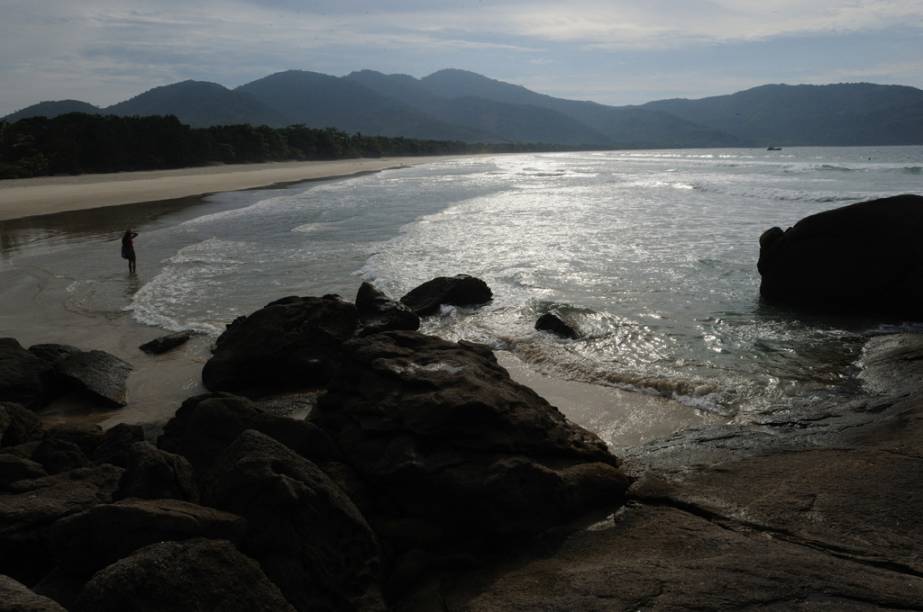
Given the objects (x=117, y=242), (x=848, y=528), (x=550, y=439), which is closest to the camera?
(x=848, y=528)

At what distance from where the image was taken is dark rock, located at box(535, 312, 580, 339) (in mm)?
9844

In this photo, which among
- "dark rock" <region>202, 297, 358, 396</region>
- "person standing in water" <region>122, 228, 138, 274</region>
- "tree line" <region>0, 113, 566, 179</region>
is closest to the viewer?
"dark rock" <region>202, 297, 358, 396</region>

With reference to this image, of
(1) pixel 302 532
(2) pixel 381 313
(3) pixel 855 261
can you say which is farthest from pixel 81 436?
(3) pixel 855 261

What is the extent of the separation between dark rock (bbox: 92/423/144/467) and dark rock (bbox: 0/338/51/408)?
90.7 inches

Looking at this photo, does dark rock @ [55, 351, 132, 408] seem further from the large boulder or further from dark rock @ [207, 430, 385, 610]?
the large boulder

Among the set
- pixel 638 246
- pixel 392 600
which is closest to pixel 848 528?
pixel 392 600

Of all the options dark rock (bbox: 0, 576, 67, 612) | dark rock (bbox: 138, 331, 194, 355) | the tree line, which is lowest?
dark rock (bbox: 138, 331, 194, 355)

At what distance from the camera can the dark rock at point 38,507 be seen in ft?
12.9

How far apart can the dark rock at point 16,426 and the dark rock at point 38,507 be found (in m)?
1.62

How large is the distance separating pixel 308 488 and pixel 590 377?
4.88 m

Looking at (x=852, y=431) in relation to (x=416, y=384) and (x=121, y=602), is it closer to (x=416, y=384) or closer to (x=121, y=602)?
(x=416, y=384)

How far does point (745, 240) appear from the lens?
19.0 meters

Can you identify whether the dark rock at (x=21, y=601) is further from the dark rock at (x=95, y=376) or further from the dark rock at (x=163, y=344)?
the dark rock at (x=163, y=344)

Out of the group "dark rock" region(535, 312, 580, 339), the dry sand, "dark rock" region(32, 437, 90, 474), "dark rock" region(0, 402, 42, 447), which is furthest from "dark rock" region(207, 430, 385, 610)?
the dry sand
